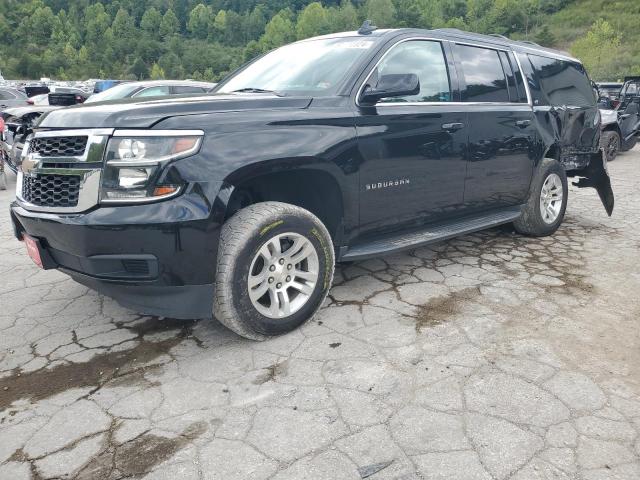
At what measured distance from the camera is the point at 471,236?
16.8 feet

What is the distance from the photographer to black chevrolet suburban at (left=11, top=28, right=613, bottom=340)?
244cm

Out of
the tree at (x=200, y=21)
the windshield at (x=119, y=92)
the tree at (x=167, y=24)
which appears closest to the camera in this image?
the windshield at (x=119, y=92)

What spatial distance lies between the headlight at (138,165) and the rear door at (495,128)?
236cm

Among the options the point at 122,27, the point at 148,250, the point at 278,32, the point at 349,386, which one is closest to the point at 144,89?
the point at 148,250

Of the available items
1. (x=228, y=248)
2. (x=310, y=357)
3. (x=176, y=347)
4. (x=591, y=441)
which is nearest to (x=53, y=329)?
(x=176, y=347)

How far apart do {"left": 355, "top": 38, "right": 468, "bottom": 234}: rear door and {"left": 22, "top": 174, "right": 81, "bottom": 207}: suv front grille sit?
5.29 ft

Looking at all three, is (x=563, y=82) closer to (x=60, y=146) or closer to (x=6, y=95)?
(x=60, y=146)

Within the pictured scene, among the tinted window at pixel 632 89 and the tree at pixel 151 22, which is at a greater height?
the tree at pixel 151 22

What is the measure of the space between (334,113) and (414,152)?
0.70 m

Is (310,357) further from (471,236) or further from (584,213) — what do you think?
(584,213)

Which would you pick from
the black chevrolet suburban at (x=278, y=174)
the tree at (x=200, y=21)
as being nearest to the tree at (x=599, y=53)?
the black chevrolet suburban at (x=278, y=174)

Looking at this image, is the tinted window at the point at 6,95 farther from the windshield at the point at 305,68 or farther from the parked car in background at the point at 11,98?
the windshield at the point at 305,68

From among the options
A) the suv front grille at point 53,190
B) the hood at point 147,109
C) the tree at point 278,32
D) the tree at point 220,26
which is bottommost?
the suv front grille at point 53,190

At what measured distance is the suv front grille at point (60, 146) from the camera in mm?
2525
